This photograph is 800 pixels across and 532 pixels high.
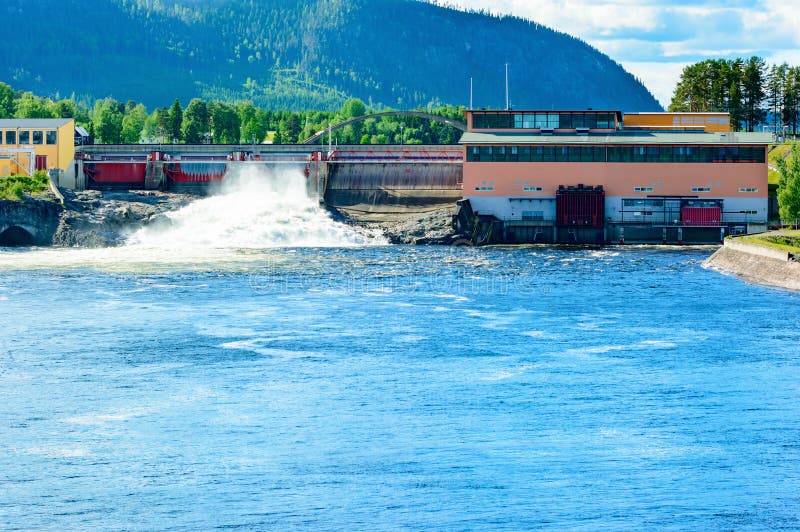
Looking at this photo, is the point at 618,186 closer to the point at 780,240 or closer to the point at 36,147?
the point at 780,240

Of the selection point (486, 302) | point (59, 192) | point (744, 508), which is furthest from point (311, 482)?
point (59, 192)

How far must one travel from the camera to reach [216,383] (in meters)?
52.6

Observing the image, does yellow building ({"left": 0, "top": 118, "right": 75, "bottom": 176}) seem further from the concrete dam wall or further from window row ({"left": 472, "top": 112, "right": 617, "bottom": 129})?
window row ({"left": 472, "top": 112, "right": 617, "bottom": 129})

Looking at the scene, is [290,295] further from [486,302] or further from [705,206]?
[705,206]

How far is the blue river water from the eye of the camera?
36562 mm

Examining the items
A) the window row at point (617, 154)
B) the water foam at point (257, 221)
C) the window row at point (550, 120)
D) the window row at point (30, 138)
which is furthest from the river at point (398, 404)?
the window row at point (30, 138)

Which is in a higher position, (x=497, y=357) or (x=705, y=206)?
(x=705, y=206)

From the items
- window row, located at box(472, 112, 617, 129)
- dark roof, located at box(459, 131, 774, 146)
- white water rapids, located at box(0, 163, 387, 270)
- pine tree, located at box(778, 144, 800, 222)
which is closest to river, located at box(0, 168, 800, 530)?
white water rapids, located at box(0, 163, 387, 270)

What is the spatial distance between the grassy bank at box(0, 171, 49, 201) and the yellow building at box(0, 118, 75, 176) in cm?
555

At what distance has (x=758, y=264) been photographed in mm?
91438

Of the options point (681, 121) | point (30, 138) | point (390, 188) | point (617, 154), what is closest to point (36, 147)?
point (30, 138)

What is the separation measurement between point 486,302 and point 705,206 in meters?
48.9

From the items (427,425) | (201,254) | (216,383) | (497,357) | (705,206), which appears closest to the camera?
(427,425)

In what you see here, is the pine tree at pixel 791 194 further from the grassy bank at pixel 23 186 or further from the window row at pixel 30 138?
the window row at pixel 30 138
